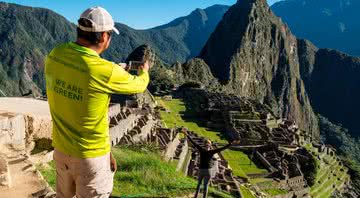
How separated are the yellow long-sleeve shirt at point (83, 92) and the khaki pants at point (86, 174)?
0.21ft

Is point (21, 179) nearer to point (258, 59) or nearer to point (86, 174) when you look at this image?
point (86, 174)

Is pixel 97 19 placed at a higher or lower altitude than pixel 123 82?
higher

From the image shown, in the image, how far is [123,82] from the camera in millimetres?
3572

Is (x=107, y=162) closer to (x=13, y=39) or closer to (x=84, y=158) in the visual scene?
(x=84, y=158)

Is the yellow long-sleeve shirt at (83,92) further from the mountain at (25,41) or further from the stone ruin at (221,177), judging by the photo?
the mountain at (25,41)

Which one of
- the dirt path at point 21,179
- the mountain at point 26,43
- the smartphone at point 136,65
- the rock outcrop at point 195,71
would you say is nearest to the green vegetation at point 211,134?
the dirt path at point 21,179

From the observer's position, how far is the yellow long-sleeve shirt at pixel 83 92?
137 inches

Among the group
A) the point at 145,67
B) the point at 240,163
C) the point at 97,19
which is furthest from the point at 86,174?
the point at 240,163

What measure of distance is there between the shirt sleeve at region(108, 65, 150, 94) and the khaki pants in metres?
0.58

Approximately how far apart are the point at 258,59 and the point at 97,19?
164m

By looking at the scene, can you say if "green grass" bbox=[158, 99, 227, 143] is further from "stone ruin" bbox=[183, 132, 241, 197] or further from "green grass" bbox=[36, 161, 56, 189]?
Answer: "green grass" bbox=[36, 161, 56, 189]

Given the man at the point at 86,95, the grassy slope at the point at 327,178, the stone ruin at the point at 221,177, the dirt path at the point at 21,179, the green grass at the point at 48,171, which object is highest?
the man at the point at 86,95

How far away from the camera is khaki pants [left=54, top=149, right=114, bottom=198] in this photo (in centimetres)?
363

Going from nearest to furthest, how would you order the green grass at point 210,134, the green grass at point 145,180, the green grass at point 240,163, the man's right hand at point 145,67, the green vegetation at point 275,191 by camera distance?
the man's right hand at point 145,67 → the green grass at point 145,180 → the green vegetation at point 275,191 → the green grass at point 240,163 → the green grass at point 210,134
